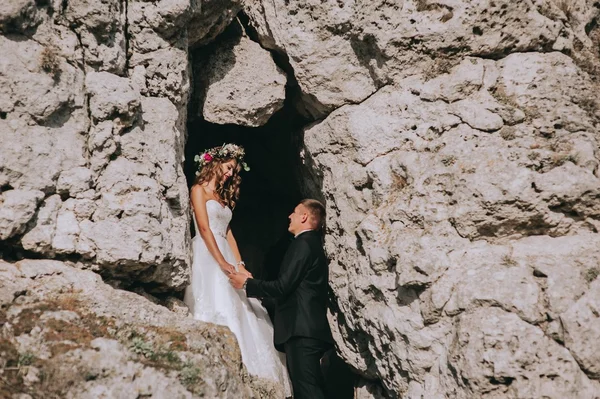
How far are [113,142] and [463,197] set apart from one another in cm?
292

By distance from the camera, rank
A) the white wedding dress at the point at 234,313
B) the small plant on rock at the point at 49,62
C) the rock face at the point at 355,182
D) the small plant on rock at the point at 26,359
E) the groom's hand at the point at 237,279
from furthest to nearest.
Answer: the groom's hand at the point at 237,279, the white wedding dress at the point at 234,313, the small plant on rock at the point at 49,62, the rock face at the point at 355,182, the small plant on rock at the point at 26,359

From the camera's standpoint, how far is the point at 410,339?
15.5 ft

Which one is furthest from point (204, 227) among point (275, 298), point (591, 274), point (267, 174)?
point (591, 274)

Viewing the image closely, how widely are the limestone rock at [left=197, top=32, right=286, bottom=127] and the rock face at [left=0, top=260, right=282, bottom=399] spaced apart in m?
2.43

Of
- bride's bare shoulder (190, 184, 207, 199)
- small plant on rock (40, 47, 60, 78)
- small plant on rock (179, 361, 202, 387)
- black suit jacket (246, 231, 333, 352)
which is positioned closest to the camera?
small plant on rock (179, 361, 202, 387)

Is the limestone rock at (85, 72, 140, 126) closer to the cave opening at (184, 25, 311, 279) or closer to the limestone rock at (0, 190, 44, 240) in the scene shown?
the limestone rock at (0, 190, 44, 240)

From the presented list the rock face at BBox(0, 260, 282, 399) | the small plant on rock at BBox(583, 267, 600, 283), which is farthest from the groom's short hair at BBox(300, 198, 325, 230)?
the small plant on rock at BBox(583, 267, 600, 283)

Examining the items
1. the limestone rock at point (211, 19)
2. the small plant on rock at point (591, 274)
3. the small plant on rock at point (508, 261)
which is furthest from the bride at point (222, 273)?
the small plant on rock at point (591, 274)

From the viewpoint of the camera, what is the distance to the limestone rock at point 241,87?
6.28 meters

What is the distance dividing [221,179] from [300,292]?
5.07ft

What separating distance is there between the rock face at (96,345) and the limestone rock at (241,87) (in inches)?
95.7

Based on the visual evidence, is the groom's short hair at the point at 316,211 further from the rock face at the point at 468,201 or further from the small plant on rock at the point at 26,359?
the small plant on rock at the point at 26,359

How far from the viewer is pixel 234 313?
5.74m

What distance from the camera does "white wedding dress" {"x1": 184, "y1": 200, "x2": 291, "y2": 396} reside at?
5.57m
